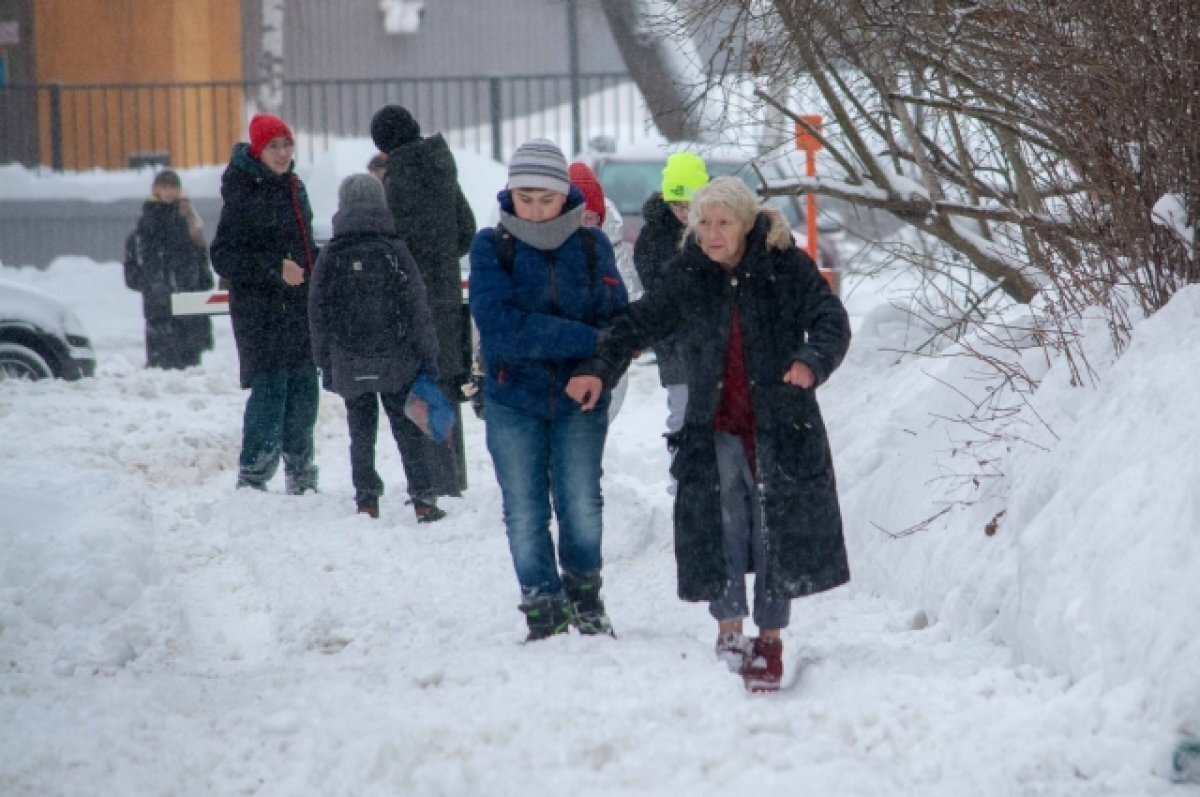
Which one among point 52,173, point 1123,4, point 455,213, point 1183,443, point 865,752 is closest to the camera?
point 865,752

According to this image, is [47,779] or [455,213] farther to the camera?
[455,213]

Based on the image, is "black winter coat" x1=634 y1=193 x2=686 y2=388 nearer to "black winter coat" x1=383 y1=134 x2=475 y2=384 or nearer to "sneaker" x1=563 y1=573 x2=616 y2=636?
"black winter coat" x1=383 y1=134 x2=475 y2=384

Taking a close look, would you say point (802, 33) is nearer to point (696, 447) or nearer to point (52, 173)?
point (696, 447)

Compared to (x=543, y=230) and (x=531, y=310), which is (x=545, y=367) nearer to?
(x=531, y=310)

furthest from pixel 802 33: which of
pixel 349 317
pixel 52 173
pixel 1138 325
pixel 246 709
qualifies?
pixel 52 173

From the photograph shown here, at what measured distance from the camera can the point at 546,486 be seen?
5828mm

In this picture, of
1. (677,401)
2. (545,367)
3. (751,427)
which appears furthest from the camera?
(677,401)

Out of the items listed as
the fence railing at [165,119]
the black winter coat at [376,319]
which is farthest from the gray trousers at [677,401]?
the fence railing at [165,119]

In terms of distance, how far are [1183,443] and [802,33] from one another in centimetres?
407

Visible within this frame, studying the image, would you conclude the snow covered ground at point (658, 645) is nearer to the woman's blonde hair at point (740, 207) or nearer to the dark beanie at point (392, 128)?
the woman's blonde hair at point (740, 207)

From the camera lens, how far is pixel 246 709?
4.94m

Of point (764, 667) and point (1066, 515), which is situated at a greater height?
point (1066, 515)

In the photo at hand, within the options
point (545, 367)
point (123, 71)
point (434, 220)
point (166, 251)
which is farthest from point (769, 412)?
point (123, 71)

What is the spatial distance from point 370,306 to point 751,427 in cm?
339
